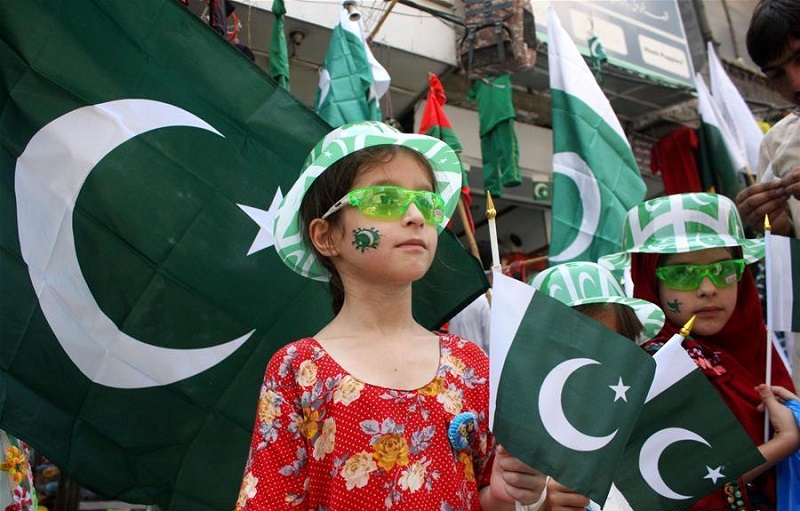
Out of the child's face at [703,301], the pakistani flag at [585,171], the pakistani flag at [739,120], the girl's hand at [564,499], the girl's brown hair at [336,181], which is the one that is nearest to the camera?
the girl's hand at [564,499]

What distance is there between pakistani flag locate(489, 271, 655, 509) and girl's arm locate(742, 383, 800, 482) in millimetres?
915

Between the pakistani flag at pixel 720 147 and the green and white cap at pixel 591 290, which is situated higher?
the pakistani flag at pixel 720 147

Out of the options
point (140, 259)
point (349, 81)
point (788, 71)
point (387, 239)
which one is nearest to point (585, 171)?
point (349, 81)

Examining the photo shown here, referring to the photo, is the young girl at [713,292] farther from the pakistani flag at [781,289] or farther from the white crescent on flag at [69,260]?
the white crescent on flag at [69,260]

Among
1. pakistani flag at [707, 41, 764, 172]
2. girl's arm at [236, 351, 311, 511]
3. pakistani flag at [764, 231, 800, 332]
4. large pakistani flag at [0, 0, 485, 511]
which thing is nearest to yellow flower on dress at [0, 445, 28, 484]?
large pakistani flag at [0, 0, 485, 511]

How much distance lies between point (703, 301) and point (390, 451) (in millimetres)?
1428

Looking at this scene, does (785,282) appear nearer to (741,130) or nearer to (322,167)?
(322,167)

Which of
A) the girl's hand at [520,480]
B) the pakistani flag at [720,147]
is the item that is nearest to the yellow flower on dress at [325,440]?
the girl's hand at [520,480]

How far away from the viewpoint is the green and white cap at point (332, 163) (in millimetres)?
1873

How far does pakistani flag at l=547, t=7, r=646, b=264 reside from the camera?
4.50 meters

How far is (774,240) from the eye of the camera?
2357 millimetres

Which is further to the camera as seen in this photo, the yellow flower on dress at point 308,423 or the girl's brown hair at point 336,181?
the girl's brown hair at point 336,181

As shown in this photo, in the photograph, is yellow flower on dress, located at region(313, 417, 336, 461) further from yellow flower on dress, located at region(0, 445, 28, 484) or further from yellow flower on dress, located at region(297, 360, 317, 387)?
yellow flower on dress, located at region(0, 445, 28, 484)

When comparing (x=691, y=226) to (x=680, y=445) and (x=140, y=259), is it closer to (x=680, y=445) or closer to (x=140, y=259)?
(x=680, y=445)
